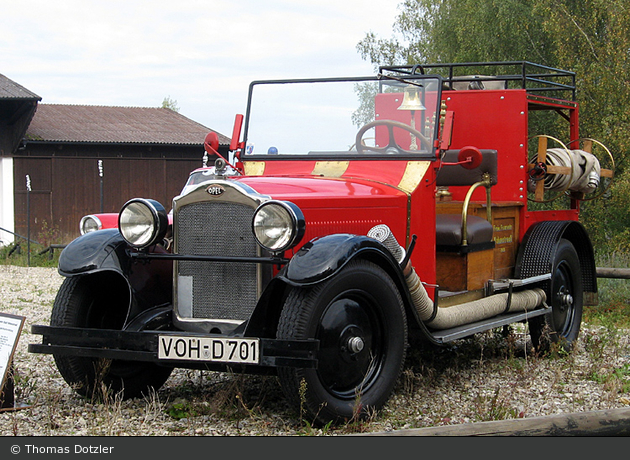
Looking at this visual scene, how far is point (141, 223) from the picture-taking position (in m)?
4.54

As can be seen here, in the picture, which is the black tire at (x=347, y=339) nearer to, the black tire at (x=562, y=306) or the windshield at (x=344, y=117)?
the windshield at (x=344, y=117)

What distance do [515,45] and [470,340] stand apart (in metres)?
15.6

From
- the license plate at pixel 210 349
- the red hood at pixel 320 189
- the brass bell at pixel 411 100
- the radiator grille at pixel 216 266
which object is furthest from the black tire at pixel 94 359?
the brass bell at pixel 411 100

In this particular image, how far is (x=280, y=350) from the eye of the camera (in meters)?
3.78

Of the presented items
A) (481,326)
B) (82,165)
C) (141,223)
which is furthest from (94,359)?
(82,165)

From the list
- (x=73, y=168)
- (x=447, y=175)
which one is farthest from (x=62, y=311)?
(x=73, y=168)

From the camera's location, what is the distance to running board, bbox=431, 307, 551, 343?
494 cm

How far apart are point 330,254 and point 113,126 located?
19258 mm

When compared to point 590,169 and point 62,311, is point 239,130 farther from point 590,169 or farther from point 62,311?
point 590,169

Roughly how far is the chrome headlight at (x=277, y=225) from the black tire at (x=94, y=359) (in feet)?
4.34

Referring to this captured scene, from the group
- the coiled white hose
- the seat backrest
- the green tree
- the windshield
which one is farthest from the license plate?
the green tree

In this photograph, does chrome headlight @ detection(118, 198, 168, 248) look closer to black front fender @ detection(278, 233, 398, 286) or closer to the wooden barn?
black front fender @ detection(278, 233, 398, 286)

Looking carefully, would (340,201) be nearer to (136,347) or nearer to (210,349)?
(210,349)

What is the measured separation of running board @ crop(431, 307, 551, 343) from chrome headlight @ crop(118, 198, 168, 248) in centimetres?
190
